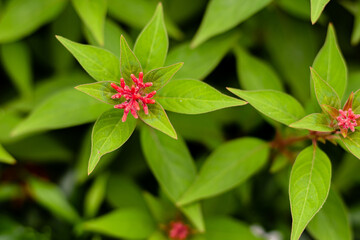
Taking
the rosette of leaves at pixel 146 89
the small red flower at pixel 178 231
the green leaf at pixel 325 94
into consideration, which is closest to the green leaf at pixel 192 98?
the rosette of leaves at pixel 146 89

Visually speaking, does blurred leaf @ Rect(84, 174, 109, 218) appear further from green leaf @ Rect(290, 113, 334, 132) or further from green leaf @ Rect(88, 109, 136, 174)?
green leaf @ Rect(290, 113, 334, 132)

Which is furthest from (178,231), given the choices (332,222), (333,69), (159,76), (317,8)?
(317,8)

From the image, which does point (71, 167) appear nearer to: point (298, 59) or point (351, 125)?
point (298, 59)

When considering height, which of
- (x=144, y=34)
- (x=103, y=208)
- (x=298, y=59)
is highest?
(x=144, y=34)

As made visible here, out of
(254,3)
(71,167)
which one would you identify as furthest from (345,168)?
(71,167)

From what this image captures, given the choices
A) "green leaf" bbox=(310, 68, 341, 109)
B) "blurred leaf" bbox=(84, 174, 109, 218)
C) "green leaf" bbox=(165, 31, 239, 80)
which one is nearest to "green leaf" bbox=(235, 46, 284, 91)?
"green leaf" bbox=(165, 31, 239, 80)
